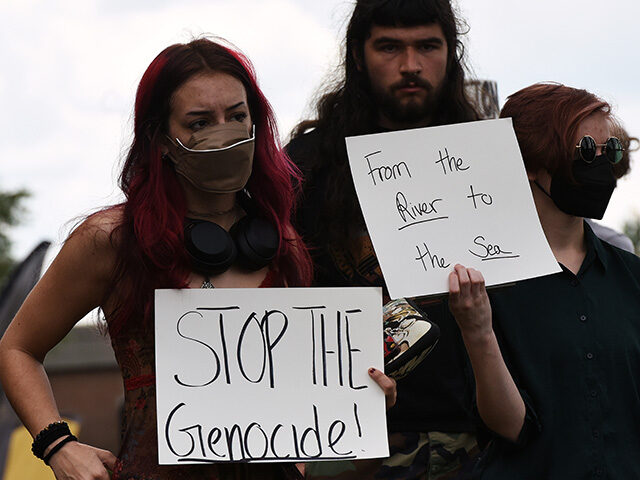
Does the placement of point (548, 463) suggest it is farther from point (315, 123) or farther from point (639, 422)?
point (315, 123)

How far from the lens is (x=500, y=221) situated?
Result: 10.2ft

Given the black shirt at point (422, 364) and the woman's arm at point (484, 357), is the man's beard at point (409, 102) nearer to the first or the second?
the black shirt at point (422, 364)

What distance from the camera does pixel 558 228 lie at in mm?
3334

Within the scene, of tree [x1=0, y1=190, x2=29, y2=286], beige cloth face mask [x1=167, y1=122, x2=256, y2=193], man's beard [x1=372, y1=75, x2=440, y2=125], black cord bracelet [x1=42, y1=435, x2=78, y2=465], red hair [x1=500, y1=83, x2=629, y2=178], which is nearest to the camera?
Answer: black cord bracelet [x1=42, y1=435, x2=78, y2=465]

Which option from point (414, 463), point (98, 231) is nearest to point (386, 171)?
point (98, 231)

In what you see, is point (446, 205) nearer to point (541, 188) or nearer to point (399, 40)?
point (541, 188)

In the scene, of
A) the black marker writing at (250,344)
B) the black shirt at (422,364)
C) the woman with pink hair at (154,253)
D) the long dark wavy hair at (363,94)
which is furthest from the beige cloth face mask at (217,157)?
the long dark wavy hair at (363,94)

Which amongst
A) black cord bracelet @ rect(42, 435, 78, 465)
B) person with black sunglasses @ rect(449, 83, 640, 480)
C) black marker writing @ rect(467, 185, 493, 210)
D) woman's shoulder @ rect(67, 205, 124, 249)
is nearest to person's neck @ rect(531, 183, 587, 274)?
person with black sunglasses @ rect(449, 83, 640, 480)

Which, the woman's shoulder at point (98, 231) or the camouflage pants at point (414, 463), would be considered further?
the camouflage pants at point (414, 463)

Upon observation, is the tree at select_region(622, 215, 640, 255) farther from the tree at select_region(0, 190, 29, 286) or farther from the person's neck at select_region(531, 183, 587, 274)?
the person's neck at select_region(531, 183, 587, 274)

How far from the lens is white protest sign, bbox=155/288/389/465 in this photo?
2.77 meters

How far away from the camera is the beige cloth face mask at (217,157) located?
287cm

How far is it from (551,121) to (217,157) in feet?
3.58

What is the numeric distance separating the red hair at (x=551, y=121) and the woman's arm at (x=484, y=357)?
1.76 feet
